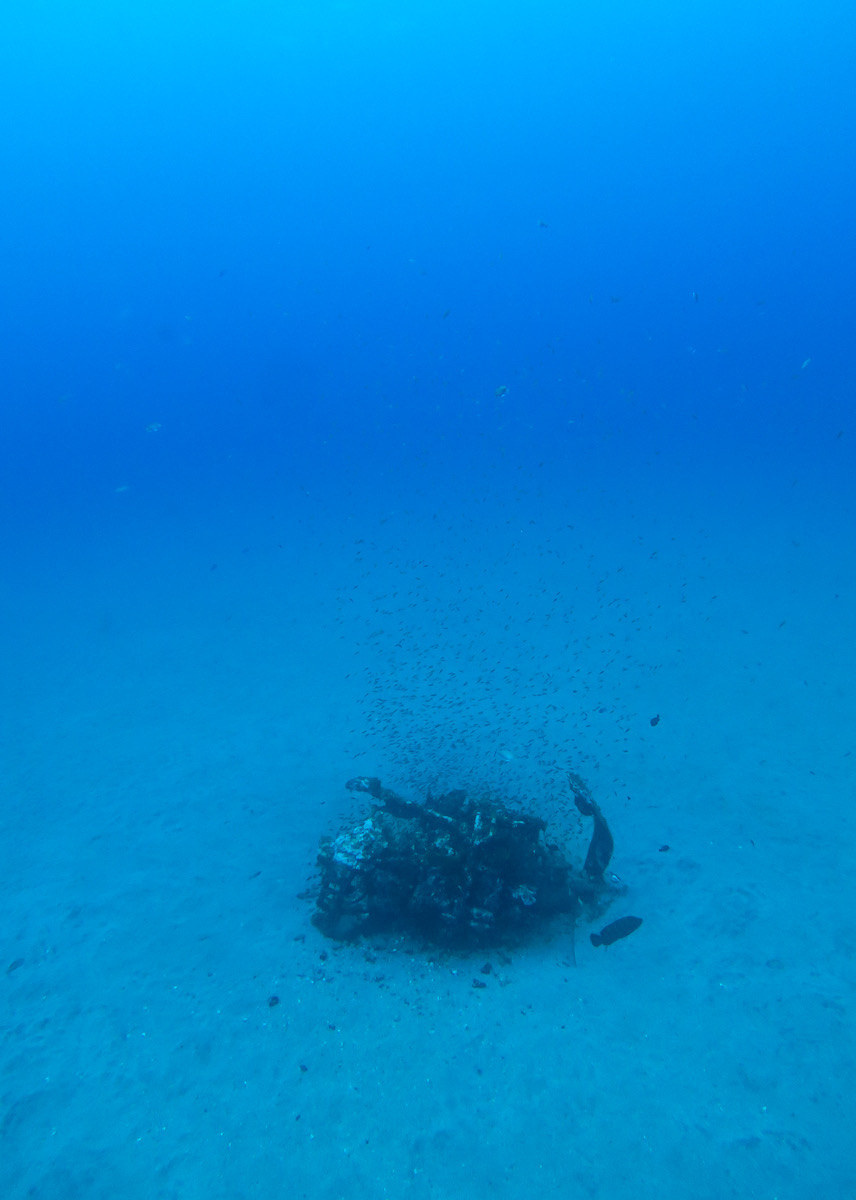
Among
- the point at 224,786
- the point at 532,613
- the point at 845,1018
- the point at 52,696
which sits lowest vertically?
the point at 845,1018

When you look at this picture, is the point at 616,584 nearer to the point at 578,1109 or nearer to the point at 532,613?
the point at 532,613

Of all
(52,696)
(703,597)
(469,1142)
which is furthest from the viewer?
(703,597)

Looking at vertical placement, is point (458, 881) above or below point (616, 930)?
above

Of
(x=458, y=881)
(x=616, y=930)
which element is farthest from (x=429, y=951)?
(x=616, y=930)

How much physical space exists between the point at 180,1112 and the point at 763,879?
614 cm

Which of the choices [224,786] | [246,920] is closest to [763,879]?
[246,920]

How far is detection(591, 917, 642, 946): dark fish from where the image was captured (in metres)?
6.17

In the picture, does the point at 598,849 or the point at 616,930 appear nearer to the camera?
the point at 616,930

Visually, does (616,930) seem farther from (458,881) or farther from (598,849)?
(458,881)

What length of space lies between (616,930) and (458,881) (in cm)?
167

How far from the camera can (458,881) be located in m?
6.16

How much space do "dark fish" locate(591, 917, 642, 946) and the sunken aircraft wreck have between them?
0.30 metres

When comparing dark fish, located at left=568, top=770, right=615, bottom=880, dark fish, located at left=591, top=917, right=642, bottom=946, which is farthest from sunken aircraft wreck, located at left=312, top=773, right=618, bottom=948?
dark fish, located at left=591, top=917, right=642, bottom=946

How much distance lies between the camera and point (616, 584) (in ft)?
63.2
